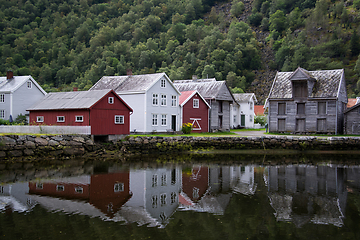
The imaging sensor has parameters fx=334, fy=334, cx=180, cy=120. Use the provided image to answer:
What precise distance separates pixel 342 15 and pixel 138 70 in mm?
81192

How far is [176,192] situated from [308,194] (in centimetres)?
637

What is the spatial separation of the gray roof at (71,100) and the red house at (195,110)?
12.3 metres

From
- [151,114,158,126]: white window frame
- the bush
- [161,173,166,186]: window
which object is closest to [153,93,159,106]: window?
[151,114,158,126]: white window frame

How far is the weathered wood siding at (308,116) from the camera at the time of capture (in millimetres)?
40969

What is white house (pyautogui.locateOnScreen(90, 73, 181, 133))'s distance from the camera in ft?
124

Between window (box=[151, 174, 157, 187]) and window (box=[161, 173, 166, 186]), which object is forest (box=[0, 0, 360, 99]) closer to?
window (box=[161, 173, 166, 186])

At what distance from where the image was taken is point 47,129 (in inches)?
1141

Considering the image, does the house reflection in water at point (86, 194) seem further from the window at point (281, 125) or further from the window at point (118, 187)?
the window at point (281, 125)

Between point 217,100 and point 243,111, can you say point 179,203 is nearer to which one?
point 217,100

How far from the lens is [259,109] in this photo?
82000 mm

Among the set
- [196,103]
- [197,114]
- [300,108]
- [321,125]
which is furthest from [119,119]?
[321,125]

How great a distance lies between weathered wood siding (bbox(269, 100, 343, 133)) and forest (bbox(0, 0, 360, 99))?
Result: 208 feet

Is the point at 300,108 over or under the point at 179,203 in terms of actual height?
over

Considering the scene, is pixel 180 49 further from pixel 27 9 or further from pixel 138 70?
pixel 27 9
